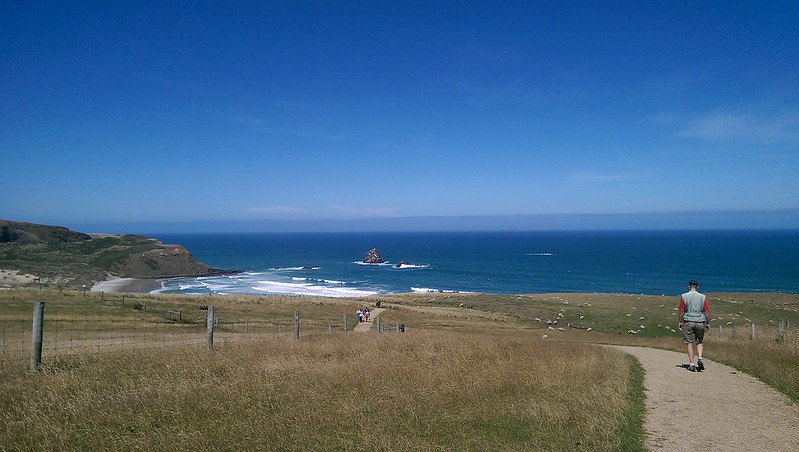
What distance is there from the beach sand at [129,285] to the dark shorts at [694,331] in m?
80.1

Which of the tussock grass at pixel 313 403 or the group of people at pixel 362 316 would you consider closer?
the tussock grass at pixel 313 403

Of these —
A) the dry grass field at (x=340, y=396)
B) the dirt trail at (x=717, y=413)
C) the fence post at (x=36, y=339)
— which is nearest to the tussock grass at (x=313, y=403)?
the dry grass field at (x=340, y=396)

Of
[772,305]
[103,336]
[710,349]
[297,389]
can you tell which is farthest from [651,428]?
[772,305]

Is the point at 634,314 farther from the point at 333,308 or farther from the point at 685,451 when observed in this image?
the point at 685,451

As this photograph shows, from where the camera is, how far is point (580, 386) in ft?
32.2

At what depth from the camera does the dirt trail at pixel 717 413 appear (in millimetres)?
7113

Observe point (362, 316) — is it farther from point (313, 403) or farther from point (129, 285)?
point (129, 285)

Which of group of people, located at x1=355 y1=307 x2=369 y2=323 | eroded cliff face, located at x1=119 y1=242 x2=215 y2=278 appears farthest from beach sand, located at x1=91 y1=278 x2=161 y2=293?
group of people, located at x1=355 y1=307 x2=369 y2=323

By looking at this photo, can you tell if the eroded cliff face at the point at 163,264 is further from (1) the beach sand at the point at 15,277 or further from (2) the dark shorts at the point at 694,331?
(2) the dark shorts at the point at 694,331

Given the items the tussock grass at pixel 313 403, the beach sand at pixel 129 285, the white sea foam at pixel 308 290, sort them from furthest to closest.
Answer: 1. the white sea foam at pixel 308 290
2. the beach sand at pixel 129 285
3. the tussock grass at pixel 313 403

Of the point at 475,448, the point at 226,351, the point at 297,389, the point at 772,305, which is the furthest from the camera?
the point at 772,305

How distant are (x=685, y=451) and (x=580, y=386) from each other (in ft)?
10.1

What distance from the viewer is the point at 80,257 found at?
326ft

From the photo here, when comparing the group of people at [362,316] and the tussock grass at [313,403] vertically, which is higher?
the tussock grass at [313,403]
